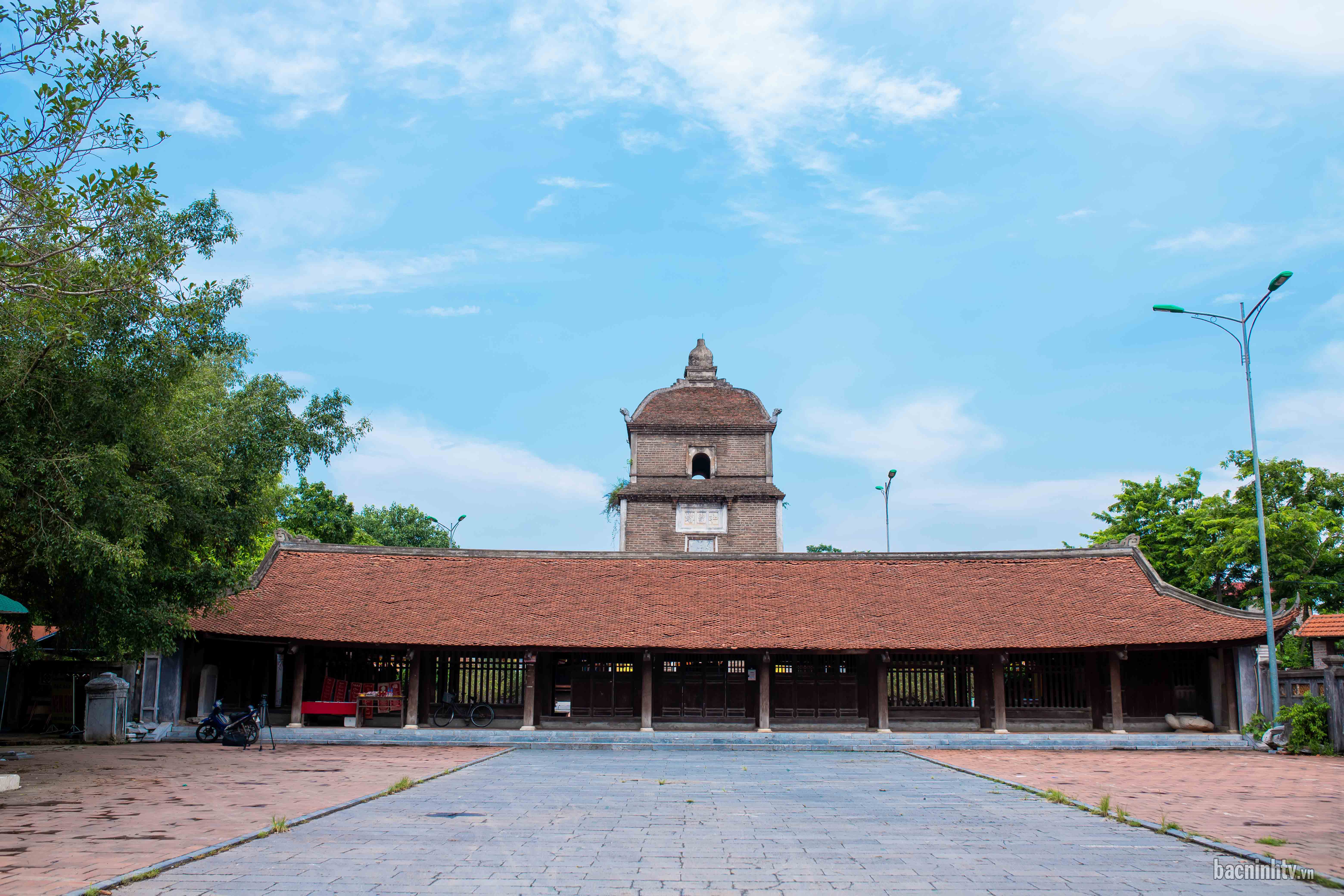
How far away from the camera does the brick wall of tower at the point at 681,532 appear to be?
31047 mm

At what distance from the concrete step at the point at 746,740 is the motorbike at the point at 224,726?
728mm

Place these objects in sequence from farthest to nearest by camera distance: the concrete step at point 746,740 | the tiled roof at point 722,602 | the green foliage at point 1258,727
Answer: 1. the tiled roof at point 722,602
2. the concrete step at point 746,740
3. the green foliage at point 1258,727

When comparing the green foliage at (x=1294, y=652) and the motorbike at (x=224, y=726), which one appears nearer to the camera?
the motorbike at (x=224, y=726)

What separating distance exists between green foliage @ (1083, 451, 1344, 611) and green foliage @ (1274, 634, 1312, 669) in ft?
4.96

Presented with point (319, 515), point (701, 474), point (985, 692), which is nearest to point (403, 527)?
point (319, 515)

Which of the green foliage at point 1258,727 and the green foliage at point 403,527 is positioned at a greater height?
the green foliage at point 403,527

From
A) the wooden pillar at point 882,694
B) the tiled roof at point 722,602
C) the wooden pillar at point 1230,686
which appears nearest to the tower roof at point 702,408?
the tiled roof at point 722,602

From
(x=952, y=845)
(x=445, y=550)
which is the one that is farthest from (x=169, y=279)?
(x=445, y=550)

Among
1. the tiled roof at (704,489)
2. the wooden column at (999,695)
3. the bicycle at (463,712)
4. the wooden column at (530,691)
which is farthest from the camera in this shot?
the tiled roof at (704,489)

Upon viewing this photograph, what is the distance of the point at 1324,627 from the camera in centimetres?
2964

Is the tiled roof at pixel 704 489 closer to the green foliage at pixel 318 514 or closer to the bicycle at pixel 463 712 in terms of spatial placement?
the bicycle at pixel 463 712

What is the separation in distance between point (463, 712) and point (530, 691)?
178 cm

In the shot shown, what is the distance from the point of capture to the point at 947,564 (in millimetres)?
25297

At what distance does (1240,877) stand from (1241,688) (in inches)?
648
